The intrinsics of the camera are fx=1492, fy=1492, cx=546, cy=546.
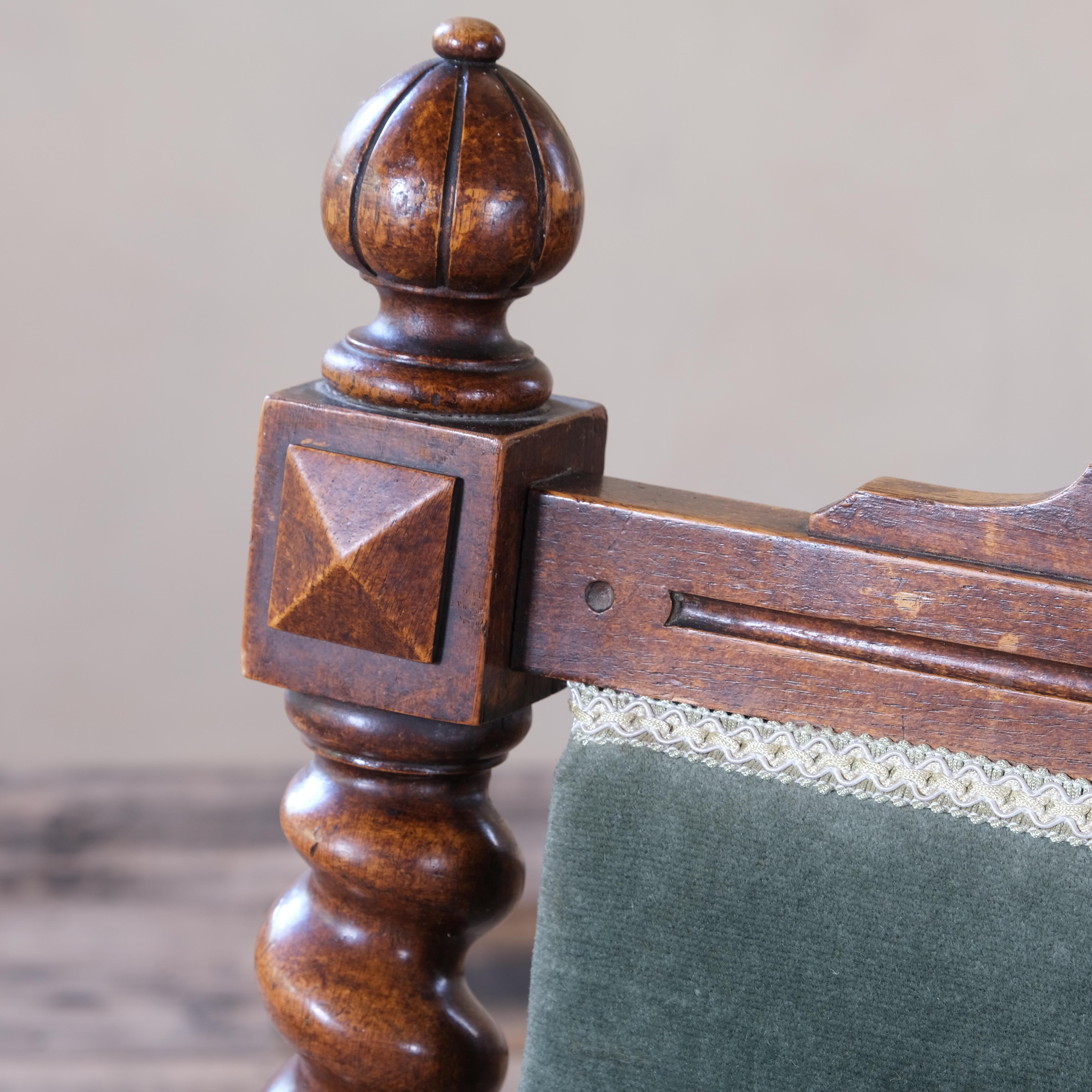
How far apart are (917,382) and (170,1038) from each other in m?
1.69

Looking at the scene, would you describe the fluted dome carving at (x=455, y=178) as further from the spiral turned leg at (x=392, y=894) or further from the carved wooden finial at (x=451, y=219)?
the spiral turned leg at (x=392, y=894)

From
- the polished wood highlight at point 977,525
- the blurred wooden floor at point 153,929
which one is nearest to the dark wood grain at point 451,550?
the polished wood highlight at point 977,525

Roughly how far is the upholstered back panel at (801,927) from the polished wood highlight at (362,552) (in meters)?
0.08

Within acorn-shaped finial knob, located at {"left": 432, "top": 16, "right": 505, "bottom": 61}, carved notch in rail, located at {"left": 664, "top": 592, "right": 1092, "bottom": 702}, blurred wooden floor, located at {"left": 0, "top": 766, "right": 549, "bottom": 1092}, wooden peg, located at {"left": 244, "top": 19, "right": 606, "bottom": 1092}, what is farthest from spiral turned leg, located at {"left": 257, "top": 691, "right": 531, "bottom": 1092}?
blurred wooden floor, located at {"left": 0, "top": 766, "right": 549, "bottom": 1092}

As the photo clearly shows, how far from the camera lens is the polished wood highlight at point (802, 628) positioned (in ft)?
1.63

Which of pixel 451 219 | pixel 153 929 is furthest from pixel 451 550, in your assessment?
pixel 153 929

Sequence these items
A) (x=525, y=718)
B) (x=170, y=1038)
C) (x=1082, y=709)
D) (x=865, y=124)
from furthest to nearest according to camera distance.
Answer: (x=865, y=124) < (x=170, y=1038) < (x=525, y=718) < (x=1082, y=709)

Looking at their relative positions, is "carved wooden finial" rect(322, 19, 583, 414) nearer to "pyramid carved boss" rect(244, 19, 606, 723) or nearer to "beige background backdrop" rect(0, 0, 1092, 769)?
"pyramid carved boss" rect(244, 19, 606, 723)

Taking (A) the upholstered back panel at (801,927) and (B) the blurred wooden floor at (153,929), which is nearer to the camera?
(A) the upholstered back panel at (801,927)

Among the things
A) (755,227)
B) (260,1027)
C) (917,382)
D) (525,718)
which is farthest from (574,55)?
(525,718)

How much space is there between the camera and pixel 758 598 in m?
0.53

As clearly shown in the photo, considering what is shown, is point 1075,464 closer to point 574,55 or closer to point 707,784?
point 574,55

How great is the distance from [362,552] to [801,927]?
21cm

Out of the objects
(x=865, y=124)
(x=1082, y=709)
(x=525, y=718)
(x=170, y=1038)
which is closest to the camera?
(x=1082, y=709)
